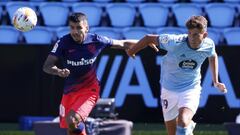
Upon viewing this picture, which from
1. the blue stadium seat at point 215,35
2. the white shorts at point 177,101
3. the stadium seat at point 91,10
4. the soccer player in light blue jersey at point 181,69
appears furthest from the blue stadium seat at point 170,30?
the white shorts at point 177,101

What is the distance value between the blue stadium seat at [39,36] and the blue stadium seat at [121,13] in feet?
4.87

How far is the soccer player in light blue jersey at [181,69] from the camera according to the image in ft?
29.9

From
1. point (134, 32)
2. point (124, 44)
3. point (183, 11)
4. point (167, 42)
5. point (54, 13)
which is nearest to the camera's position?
point (167, 42)

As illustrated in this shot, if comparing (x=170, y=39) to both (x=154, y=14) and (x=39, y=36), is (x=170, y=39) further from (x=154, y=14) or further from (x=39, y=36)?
(x=154, y=14)

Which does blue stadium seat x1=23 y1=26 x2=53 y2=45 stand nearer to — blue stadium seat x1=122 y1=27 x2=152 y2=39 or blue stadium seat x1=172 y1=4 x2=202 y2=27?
blue stadium seat x1=122 y1=27 x2=152 y2=39

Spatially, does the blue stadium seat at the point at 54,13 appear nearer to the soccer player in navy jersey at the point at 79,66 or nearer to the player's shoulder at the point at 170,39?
the soccer player in navy jersey at the point at 79,66

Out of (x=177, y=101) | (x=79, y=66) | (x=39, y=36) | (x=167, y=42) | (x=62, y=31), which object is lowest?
(x=39, y=36)

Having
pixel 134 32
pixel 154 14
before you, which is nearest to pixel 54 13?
pixel 134 32

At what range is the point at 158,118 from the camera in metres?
13.8

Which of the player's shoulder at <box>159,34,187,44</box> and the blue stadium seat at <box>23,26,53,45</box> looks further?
the blue stadium seat at <box>23,26,53,45</box>

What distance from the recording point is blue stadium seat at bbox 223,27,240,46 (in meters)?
16.1

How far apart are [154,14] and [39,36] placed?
2520mm

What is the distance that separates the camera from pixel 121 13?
16.8 m

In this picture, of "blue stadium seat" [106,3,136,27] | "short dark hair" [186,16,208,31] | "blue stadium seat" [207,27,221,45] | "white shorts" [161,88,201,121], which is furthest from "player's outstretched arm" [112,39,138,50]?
"blue stadium seat" [106,3,136,27]
